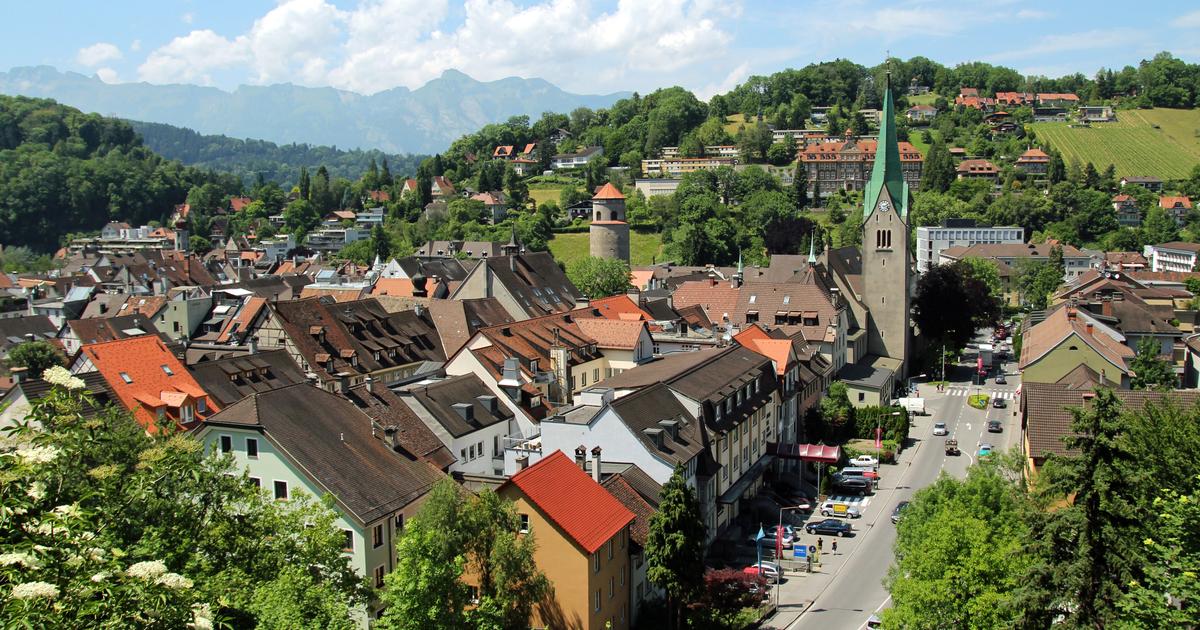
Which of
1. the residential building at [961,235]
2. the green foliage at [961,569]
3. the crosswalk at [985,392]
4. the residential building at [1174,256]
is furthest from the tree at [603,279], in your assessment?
the residential building at [1174,256]

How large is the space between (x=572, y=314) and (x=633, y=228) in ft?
→ 331

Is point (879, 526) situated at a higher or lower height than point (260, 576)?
lower

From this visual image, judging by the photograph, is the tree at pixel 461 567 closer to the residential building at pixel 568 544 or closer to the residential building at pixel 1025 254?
the residential building at pixel 568 544

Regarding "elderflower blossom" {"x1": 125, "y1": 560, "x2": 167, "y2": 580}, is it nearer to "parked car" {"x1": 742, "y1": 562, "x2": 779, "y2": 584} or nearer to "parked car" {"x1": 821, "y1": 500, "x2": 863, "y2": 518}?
"parked car" {"x1": 742, "y1": 562, "x2": 779, "y2": 584}

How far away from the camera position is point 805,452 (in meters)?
50.3

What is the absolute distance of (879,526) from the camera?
44344 millimetres

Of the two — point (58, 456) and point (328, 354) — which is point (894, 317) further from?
point (58, 456)

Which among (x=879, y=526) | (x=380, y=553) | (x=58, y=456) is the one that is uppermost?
(x=58, y=456)

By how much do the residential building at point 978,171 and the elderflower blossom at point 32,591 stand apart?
7343 inches

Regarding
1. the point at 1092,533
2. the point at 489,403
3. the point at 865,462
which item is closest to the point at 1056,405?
the point at 865,462

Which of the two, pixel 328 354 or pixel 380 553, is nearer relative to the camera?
pixel 380 553

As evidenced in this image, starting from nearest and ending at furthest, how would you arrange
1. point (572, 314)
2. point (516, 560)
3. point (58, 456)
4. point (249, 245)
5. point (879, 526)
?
point (58, 456), point (516, 560), point (879, 526), point (572, 314), point (249, 245)

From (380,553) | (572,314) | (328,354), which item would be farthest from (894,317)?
(380,553)

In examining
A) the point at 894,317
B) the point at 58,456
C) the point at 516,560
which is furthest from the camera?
the point at 894,317
